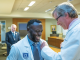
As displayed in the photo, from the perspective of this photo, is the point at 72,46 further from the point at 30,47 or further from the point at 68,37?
the point at 30,47

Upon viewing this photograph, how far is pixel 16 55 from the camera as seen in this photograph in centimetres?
123

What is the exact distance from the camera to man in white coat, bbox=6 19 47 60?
1228mm

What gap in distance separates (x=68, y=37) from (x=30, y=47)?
0.49 metres

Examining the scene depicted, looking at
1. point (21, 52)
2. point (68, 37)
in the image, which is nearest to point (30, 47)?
point (21, 52)

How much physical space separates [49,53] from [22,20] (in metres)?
11.3

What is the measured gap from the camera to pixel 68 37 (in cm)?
99

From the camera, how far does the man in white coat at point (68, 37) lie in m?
0.93

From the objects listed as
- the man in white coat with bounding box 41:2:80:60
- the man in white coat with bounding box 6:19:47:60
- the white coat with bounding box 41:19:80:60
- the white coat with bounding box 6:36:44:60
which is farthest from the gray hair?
the white coat with bounding box 6:36:44:60

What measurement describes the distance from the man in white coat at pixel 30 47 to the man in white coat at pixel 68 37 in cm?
12

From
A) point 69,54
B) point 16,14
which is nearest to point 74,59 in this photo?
point 69,54

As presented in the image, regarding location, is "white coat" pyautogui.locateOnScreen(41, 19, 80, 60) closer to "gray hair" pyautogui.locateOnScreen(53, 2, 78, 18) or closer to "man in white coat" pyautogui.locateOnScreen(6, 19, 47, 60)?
"gray hair" pyautogui.locateOnScreen(53, 2, 78, 18)

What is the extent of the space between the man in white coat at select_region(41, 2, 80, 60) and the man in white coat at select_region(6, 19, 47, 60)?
0.39ft

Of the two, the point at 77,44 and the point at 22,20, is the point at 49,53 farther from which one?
the point at 22,20

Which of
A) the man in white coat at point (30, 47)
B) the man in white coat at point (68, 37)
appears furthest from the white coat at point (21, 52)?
the man in white coat at point (68, 37)
